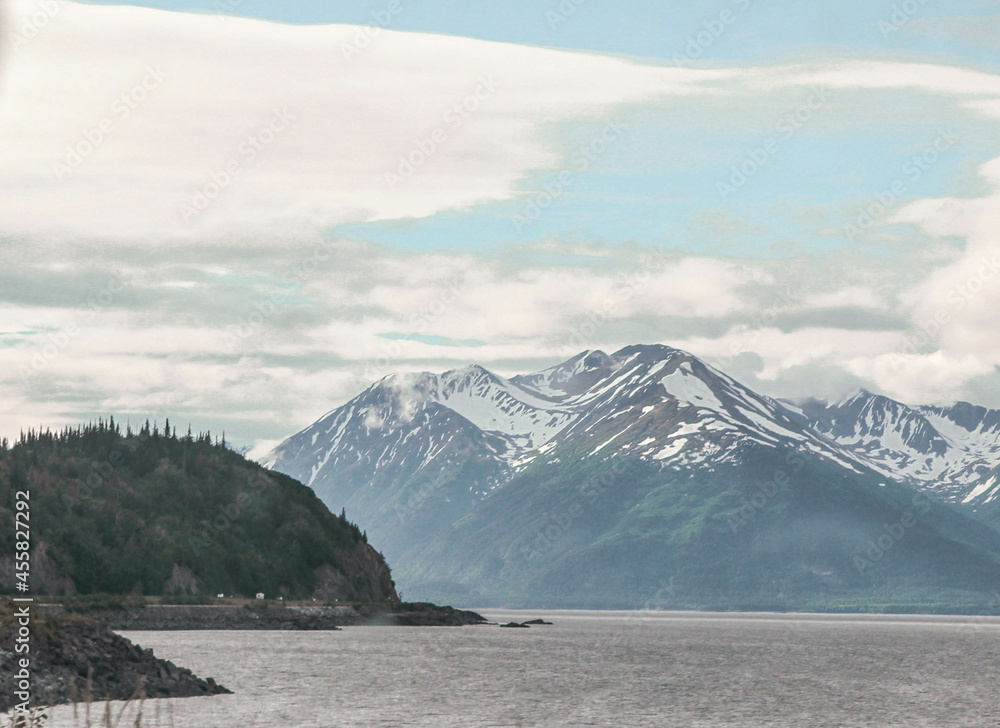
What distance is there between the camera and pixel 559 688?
363 ft

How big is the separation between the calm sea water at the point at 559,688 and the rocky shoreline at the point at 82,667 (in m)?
1.63

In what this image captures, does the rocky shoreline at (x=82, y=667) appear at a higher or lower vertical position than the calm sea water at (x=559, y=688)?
higher

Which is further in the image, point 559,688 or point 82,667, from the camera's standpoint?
point 559,688

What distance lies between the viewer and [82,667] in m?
81.4

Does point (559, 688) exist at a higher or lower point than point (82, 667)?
lower

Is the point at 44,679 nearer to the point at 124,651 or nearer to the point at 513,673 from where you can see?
the point at 124,651

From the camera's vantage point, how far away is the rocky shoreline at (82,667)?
76.0 meters

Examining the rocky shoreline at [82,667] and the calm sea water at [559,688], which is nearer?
the rocky shoreline at [82,667]

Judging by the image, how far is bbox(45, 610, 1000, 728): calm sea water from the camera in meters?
83.6

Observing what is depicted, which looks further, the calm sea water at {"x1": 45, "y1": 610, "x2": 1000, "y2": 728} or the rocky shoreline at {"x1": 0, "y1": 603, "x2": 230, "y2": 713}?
the calm sea water at {"x1": 45, "y1": 610, "x2": 1000, "y2": 728}

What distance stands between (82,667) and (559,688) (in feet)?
147

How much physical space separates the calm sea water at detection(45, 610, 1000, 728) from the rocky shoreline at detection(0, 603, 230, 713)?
1.63m

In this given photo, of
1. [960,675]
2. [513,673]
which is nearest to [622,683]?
[513,673]

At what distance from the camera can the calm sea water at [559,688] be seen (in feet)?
274
